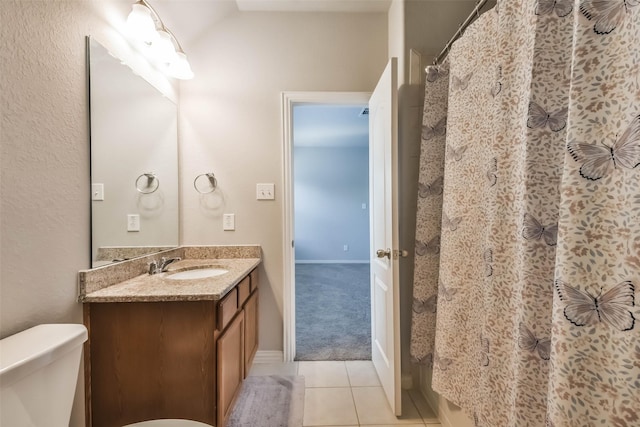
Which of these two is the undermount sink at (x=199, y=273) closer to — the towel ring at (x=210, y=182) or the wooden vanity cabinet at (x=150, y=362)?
the wooden vanity cabinet at (x=150, y=362)

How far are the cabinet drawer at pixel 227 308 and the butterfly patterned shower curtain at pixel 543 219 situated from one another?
3.28 feet

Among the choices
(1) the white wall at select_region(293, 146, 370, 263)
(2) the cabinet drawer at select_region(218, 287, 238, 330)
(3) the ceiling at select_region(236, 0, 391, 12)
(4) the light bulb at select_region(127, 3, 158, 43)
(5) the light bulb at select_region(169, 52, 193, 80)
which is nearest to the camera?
(2) the cabinet drawer at select_region(218, 287, 238, 330)

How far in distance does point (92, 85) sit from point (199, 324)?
1133mm

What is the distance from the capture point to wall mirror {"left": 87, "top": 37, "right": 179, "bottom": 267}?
127cm

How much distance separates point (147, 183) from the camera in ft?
5.55

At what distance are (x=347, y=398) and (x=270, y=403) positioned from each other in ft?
1.50

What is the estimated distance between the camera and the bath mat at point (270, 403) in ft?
5.01

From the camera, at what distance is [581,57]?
23.5 inches

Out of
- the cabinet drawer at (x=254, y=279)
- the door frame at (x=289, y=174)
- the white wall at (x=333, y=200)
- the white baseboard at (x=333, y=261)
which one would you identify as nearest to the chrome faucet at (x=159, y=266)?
the cabinet drawer at (x=254, y=279)

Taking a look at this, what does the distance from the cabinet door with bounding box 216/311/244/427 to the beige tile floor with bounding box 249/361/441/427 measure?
45cm

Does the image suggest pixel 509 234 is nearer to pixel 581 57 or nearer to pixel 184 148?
pixel 581 57

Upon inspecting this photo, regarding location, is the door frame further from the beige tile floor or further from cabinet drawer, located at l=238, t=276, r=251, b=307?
cabinet drawer, located at l=238, t=276, r=251, b=307

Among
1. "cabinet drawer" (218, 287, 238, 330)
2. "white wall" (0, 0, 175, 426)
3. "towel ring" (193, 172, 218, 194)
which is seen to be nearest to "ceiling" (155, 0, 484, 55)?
"white wall" (0, 0, 175, 426)

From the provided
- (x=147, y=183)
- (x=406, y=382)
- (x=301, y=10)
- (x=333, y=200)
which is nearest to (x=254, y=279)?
(x=147, y=183)
